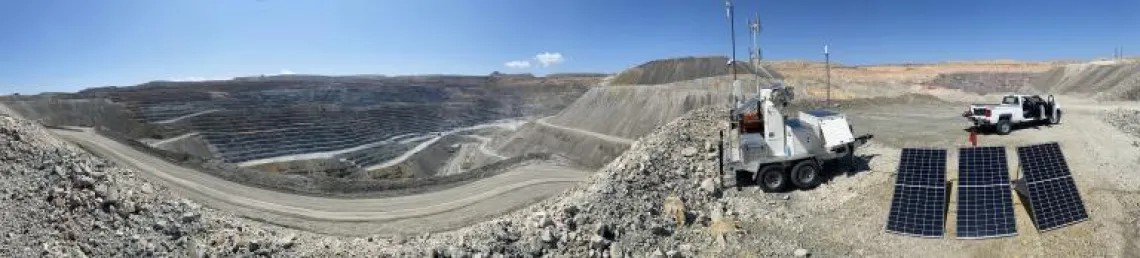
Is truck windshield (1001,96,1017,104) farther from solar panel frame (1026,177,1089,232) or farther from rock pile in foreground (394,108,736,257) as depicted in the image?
rock pile in foreground (394,108,736,257)

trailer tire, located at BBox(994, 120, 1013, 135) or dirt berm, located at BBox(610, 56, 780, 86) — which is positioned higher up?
dirt berm, located at BBox(610, 56, 780, 86)

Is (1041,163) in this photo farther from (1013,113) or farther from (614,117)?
(614,117)

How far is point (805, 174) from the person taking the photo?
19219 millimetres

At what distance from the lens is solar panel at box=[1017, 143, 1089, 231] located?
15539mm

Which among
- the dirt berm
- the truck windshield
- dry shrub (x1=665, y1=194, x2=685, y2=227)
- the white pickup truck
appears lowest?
dry shrub (x1=665, y1=194, x2=685, y2=227)

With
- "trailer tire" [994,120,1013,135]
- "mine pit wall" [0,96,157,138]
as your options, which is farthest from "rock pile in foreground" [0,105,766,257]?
"mine pit wall" [0,96,157,138]

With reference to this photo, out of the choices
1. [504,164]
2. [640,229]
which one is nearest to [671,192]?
[640,229]

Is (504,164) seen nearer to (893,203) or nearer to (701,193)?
(701,193)

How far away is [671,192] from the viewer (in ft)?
63.6

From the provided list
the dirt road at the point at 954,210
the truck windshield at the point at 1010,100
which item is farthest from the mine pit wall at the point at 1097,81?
the dirt road at the point at 954,210

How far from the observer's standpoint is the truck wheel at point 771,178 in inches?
752

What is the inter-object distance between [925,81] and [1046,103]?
69.6 meters

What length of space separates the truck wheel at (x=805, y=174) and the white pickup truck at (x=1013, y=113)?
938 centimetres

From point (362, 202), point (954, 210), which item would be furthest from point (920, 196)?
point (362, 202)
